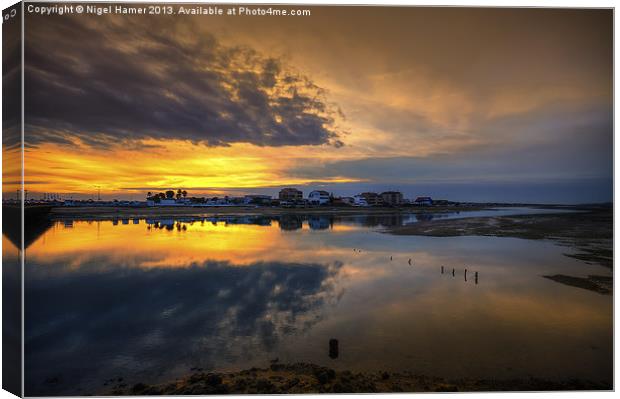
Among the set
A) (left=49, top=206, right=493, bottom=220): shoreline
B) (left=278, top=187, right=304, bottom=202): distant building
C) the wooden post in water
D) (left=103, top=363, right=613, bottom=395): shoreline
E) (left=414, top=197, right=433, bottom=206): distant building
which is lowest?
(left=103, top=363, right=613, bottom=395): shoreline

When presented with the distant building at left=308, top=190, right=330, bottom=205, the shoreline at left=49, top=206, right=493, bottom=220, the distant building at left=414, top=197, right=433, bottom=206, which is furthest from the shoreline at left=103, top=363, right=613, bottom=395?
the distant building at left=414, top=197, right=433, bottom=206

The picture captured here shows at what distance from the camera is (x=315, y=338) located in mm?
7008

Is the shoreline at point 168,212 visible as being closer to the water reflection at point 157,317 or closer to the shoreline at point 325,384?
the water reflection at point 157,317

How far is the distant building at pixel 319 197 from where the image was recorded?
276ft

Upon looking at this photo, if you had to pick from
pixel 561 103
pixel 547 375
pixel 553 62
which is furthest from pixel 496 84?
pixel 547 375

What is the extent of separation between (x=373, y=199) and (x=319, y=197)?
14.7 m

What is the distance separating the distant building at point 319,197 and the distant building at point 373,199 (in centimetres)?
1063

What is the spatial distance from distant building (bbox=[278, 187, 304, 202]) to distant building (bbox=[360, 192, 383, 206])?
663 inches

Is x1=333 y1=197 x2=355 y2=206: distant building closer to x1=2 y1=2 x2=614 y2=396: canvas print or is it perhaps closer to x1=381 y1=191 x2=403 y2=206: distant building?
x1=381 y1=191 x2=403 y2=206: distant building

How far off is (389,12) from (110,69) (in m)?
5.80

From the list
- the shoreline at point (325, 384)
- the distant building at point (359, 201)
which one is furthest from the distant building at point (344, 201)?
the shoreline at point (325, 384)

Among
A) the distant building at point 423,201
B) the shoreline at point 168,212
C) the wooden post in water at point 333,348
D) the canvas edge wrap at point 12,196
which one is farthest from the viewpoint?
the distant building at point 423,201

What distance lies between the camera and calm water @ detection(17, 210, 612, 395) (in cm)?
609

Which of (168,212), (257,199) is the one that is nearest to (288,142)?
(168,212)
